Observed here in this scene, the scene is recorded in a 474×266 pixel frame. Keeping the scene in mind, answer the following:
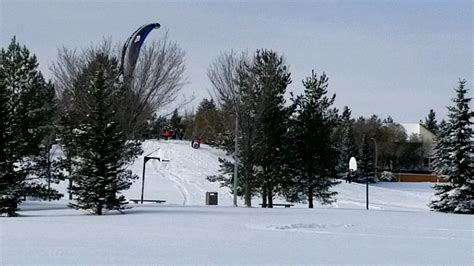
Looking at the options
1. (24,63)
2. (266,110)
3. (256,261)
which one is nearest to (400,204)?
(266,110)

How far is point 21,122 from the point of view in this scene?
84.9 ft

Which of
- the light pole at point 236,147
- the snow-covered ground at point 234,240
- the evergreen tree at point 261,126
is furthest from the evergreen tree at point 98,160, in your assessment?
the evergreen tree at point 261,126

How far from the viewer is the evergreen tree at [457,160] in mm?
30500

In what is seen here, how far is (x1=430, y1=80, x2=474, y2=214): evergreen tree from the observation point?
100 feet

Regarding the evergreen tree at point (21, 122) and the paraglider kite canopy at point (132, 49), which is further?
the paraglider kite canopy at point (132, 49)

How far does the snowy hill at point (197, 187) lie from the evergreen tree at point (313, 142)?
5.37 m

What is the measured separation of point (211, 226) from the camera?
56.7 ft

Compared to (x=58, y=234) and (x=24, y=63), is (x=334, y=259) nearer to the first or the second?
(x=58, y=234)

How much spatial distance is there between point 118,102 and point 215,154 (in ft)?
124

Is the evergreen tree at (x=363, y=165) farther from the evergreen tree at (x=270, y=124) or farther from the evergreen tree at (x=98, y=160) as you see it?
the evergreen tree at (x=98, y=160)

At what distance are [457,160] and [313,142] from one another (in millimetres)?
7091

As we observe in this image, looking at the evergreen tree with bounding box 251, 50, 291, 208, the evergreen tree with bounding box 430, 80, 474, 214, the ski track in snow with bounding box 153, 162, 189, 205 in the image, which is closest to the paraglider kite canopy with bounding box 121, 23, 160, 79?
the evergreen tree with bounding box 251, 50, 291, 208

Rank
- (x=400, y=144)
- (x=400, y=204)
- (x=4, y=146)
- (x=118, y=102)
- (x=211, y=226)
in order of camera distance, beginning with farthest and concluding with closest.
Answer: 1. (x=400, y=144)
2. (x=400, y=204)
3. (x=118, y=102)
4. (x=4, y=146)
5. (x=211, y=226)

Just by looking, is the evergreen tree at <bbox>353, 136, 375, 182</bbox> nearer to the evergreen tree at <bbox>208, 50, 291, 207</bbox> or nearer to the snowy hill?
the snowy hill
